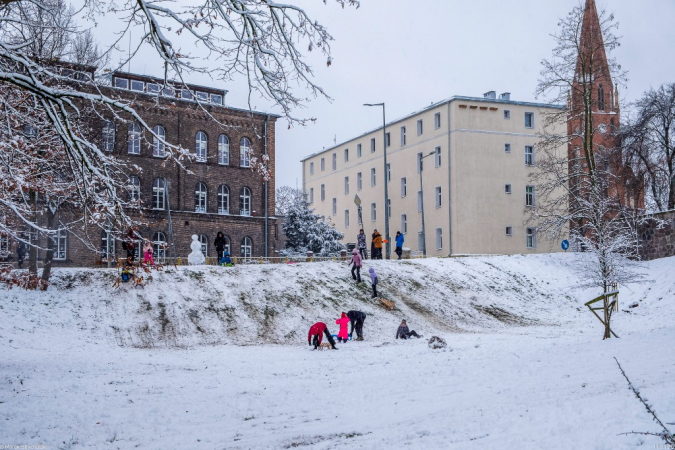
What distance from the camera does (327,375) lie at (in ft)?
50.3

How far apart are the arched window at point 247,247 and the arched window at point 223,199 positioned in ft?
7.63

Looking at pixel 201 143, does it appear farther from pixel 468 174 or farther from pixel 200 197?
pixel 468 174

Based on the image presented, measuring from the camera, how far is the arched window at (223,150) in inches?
1855

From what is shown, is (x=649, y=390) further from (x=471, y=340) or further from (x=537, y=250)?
(x=537, y=250)

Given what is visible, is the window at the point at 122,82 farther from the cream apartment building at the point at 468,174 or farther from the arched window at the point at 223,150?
the cream apartment building at the point at 468,174

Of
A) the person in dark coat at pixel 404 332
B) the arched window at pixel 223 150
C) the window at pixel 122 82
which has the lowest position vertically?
the person in dark coat at pixel 404 332

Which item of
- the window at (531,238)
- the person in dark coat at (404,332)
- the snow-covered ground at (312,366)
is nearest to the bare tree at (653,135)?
the snow-covered ground at (312,366)

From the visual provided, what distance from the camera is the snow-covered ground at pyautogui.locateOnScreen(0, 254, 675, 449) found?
30.0ft

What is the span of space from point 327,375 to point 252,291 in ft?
44.1

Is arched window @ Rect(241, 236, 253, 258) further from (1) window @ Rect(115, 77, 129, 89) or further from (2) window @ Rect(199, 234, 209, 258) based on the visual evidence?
(1) window @ Rect(115, 77, 129, 89)

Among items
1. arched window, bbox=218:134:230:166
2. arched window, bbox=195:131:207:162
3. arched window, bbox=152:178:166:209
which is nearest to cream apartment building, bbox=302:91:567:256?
arched window, bbox=218:134:230:166

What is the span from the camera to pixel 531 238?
55.9 m

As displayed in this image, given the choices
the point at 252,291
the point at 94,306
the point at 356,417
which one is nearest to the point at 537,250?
the point at 252,291

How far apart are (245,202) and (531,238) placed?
79.2 ft
